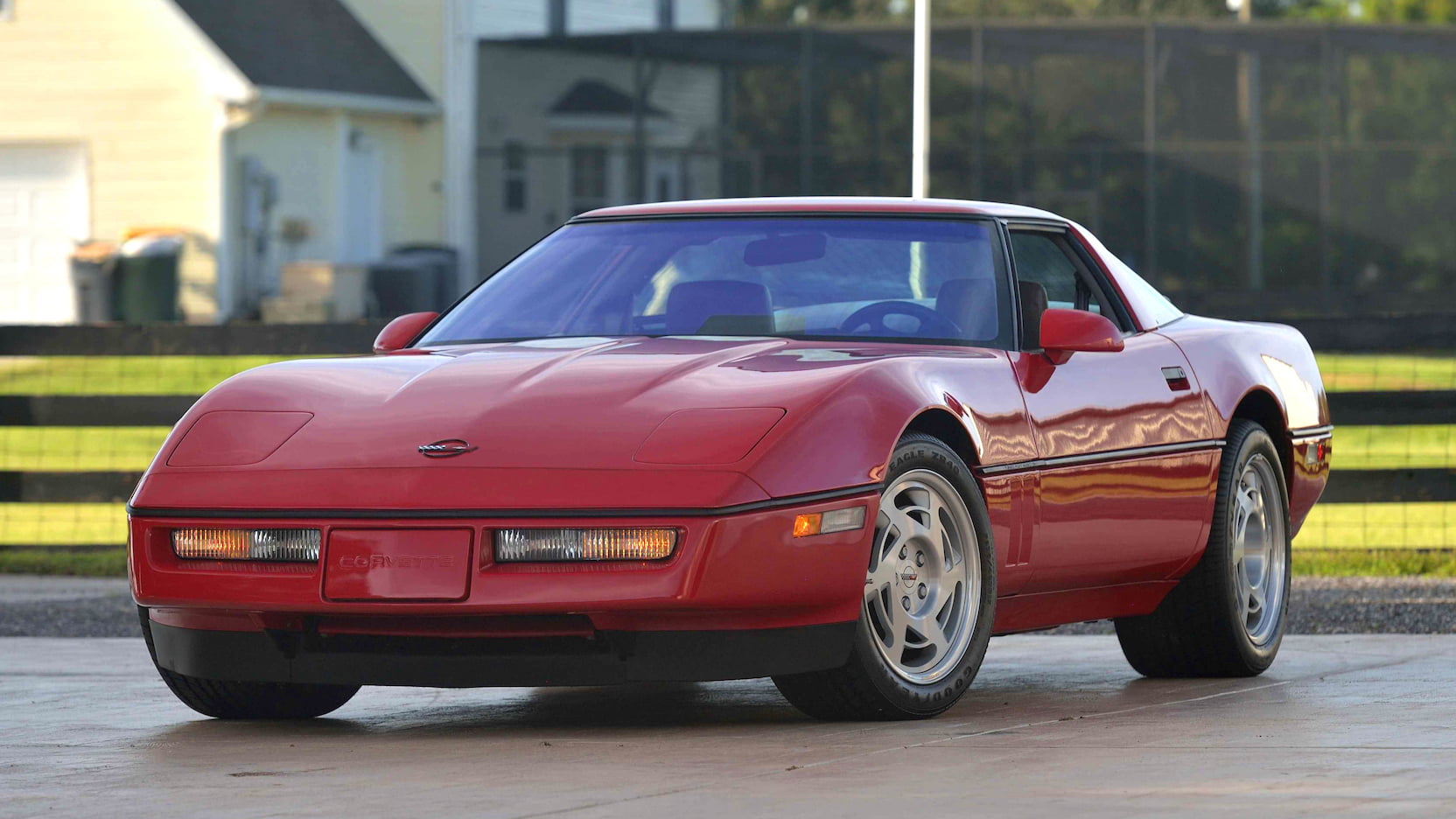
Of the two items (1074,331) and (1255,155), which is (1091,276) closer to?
(1074,331)

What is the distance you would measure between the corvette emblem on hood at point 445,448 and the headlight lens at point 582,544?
0.76 ft

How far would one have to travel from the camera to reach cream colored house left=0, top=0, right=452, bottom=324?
102ft

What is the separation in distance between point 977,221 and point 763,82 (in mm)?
31525

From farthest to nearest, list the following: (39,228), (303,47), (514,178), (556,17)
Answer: (556,17)
(514,178)
(303,47)
(39,228)

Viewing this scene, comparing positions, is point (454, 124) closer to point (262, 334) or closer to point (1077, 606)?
point (262, 334)

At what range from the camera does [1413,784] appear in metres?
4.78

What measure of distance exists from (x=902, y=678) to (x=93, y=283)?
25953 mm

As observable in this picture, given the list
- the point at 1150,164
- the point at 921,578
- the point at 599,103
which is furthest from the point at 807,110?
the point at 921,578

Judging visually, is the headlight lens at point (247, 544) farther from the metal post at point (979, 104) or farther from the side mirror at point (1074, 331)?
the metal post at point (979, 104)

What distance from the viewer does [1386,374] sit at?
24359 mm

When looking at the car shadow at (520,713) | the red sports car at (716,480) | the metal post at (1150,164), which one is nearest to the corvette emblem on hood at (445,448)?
the red sports car at (716,480)

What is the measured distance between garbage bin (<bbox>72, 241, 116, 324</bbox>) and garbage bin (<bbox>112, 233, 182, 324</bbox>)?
0.13 m

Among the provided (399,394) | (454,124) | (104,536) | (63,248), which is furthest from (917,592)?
(454,124)

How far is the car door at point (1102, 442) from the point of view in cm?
642
